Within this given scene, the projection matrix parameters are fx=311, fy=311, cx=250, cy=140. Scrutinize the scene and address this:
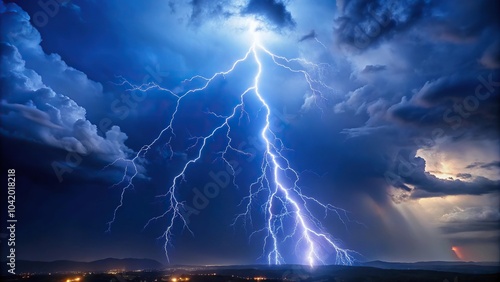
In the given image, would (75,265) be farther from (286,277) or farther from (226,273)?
(286,277)

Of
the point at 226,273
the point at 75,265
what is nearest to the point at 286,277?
the point at 226,273

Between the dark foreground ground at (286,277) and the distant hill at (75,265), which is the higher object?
the dark foreground ground at (286,277)

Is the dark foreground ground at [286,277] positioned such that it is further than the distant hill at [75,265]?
No

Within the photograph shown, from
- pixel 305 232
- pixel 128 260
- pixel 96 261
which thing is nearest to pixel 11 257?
pixel 305 232

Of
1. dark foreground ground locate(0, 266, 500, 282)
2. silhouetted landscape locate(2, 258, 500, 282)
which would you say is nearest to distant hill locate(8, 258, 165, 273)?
silhouetted landscape locate(2, 258, 500, 282)

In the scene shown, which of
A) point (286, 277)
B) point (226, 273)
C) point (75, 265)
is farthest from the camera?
point (75, 265)

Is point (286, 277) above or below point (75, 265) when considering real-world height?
above

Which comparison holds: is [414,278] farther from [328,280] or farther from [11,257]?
[11,257]

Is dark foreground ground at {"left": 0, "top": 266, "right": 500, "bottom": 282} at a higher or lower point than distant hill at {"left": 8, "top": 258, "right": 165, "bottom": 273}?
higher

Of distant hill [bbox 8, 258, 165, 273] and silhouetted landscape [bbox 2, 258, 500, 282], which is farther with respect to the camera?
distant hill [bbox 8, 258, 165, 273]

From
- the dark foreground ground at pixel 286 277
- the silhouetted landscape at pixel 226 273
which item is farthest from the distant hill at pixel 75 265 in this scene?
the dark foreground ground at pixel 286 277

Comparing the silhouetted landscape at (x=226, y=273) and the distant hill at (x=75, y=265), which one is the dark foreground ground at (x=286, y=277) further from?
the distant hill at (x=75, y=265)

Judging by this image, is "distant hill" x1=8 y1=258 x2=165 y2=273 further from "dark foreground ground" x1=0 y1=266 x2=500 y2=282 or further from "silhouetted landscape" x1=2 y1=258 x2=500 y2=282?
"dark foreground ground" x1=0 y1=266 x2=500 y2=282
